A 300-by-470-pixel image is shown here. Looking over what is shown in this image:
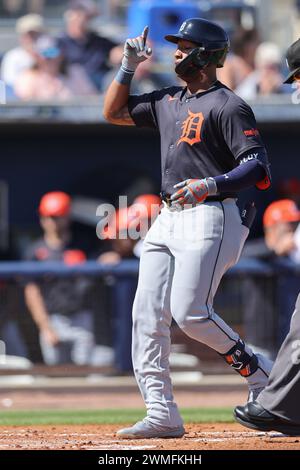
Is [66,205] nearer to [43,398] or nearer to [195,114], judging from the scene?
[43,398]

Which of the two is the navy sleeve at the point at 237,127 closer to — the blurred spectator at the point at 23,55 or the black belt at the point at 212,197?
the black belt at the point at 212,197

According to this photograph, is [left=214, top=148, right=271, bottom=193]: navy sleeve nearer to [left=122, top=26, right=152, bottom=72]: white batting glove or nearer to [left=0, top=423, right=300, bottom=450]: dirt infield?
[left=122, top=26, right=152, bottom=72]: white batting glove

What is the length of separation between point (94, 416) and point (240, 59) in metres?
5.35

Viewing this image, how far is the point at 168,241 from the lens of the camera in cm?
526

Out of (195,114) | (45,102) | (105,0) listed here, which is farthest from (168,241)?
(105,0)

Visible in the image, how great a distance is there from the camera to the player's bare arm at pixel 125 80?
18.0 feet

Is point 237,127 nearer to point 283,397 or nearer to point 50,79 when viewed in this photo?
point 283,397

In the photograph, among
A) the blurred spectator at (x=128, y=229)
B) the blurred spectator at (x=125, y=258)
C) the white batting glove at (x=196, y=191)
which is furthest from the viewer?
the blurred spectator at (x=125, y=258)

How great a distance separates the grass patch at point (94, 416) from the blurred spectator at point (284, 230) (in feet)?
7.65

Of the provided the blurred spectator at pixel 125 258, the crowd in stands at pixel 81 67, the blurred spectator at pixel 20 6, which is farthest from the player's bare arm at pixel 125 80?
the blurred spectator at pixel 20 6

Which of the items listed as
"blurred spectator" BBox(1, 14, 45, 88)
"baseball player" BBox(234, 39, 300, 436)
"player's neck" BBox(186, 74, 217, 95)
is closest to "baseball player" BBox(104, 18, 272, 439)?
Result: "player's neck" BBox(186, 74, 217, 95)

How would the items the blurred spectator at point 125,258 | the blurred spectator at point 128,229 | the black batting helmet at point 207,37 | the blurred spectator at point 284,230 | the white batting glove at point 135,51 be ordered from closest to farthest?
the black batting helmet at point 207,37
the white batting glove at point 135,51
the blurred spectator at point 128,229
the blurred spectator at point 125,258
the blurred spectator at point 284,230

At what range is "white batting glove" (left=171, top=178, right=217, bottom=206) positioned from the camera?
16.3 feet

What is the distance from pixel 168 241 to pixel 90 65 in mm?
6564
